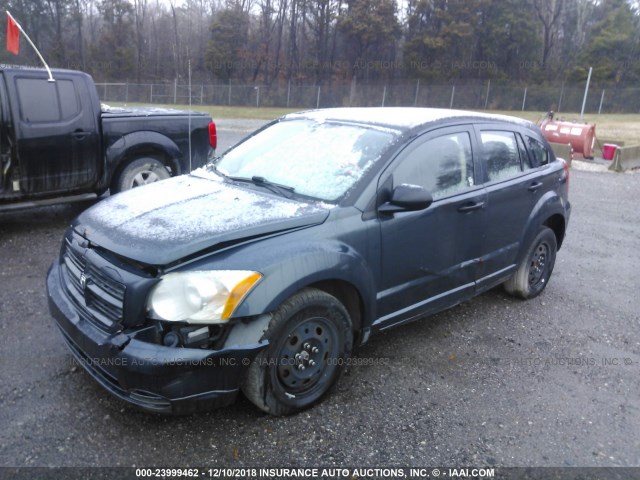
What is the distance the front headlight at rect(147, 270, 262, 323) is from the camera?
2625mm

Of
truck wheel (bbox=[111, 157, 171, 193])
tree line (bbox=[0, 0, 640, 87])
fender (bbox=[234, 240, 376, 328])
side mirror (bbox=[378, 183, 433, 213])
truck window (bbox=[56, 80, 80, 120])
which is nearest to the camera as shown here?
fender (bbox=[234, 240, 376, 328])

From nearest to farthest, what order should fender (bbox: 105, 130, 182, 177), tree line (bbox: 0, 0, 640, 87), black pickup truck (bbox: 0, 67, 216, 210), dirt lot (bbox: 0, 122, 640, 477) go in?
dirt lot (bbox: 0, 122, 640, 477), black pickup truck (bbox: 0, 67, 216, 210), fender (bbox: 105, 130, 182, 177), tree line (bbox: 0, 0, 640, 87)

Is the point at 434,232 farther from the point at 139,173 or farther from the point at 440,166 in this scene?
the point at 139,173

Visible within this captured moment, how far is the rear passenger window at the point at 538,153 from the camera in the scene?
4.87 m

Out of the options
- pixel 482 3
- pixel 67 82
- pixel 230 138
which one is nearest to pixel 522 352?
pixel 67 82

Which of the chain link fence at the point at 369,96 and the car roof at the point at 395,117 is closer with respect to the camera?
the car roof at the point at 395,117

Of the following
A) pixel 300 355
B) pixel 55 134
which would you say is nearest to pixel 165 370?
pixel 300 355

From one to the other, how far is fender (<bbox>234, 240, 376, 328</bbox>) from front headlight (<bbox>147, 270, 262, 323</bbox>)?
0.08m

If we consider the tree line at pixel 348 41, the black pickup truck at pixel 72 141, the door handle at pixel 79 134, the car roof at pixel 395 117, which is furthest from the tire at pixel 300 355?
the tree line at pixel 348 41

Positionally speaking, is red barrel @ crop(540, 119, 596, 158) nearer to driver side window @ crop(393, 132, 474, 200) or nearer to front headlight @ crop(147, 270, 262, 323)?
driver side window @ crop(393, 132, 474, 200)

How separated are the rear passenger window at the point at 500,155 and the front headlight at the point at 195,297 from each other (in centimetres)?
250

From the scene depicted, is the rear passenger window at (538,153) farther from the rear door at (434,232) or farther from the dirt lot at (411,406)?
the dirt lot at (411,406)

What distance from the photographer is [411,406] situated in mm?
3312

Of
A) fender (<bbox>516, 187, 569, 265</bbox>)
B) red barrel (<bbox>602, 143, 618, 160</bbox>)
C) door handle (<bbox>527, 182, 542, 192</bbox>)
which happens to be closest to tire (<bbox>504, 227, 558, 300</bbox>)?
fender (<bbox>516, 187, 569, 265</bbox>)
